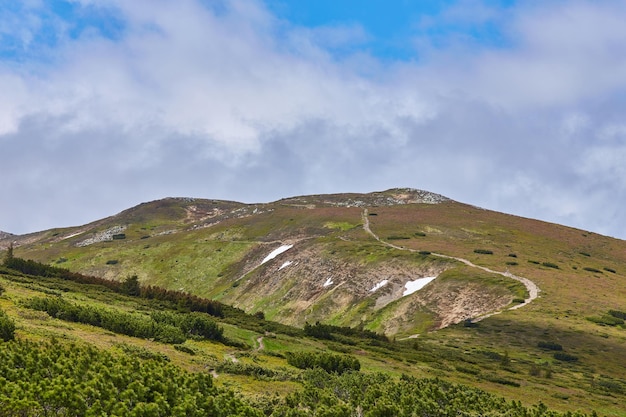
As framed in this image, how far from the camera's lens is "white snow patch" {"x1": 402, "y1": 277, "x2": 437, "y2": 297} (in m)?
71.6

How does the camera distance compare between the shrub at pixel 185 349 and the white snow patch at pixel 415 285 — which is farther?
the white snow patch at pixel 415 285

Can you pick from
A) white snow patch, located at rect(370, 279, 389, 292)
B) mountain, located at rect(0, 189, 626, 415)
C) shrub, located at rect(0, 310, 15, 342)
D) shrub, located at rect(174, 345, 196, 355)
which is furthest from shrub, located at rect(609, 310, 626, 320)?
shrub, located at rect(0, 310, 15, 342)

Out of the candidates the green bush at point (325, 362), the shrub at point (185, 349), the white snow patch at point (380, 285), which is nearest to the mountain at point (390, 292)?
the shrub at point (185, 349)

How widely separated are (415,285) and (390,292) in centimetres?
391

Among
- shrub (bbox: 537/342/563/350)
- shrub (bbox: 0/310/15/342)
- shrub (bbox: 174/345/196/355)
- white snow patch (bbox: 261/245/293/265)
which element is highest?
white snow patch (bbox: 261/245/293/265)

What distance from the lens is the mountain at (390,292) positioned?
34562 millimetres

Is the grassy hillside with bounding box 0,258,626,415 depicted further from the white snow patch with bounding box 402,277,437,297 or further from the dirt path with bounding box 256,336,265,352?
the white snow patch with bounding box 402,277,437,297

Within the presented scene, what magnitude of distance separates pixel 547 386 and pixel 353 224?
86736mm

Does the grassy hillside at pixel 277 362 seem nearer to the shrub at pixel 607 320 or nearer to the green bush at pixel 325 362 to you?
the green bush at pixel 325 362

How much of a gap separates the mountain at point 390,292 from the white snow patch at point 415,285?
365 mm

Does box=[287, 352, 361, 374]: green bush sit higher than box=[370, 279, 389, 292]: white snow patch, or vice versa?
box=[370, 279, 389, 292]: white snow patch

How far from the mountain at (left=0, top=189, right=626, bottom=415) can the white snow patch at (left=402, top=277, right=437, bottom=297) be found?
0.37 metres

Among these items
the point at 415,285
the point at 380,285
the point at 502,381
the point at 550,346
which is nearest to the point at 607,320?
the point at 550,346

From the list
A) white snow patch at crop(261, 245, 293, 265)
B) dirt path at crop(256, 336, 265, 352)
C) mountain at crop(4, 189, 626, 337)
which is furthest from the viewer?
white snow patch at crop(261, 245, 293, 265)
